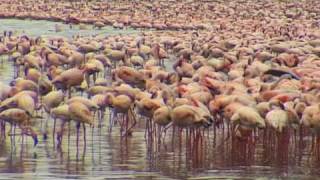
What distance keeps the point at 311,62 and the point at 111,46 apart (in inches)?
216

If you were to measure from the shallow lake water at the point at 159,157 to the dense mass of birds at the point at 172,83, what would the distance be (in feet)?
0.67

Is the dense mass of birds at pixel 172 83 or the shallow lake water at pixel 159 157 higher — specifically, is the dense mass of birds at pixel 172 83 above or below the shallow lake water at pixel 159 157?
above

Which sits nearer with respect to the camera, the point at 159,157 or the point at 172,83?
the point at 159,157

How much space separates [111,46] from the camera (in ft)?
70.2

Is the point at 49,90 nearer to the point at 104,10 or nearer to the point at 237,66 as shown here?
the point at 237,66

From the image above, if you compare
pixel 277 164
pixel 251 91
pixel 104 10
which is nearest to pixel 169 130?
pixel 251 91

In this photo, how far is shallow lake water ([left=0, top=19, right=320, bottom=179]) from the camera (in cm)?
1084

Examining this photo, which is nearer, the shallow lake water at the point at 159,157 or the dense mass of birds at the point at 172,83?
the shallow lake water at the point at 159,157

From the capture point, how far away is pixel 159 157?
1173cm

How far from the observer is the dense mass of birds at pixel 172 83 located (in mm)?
11633

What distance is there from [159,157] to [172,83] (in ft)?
12.9

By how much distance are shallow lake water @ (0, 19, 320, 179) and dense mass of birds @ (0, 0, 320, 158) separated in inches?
8.1

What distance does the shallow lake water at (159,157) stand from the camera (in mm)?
10836

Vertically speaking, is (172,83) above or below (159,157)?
above
